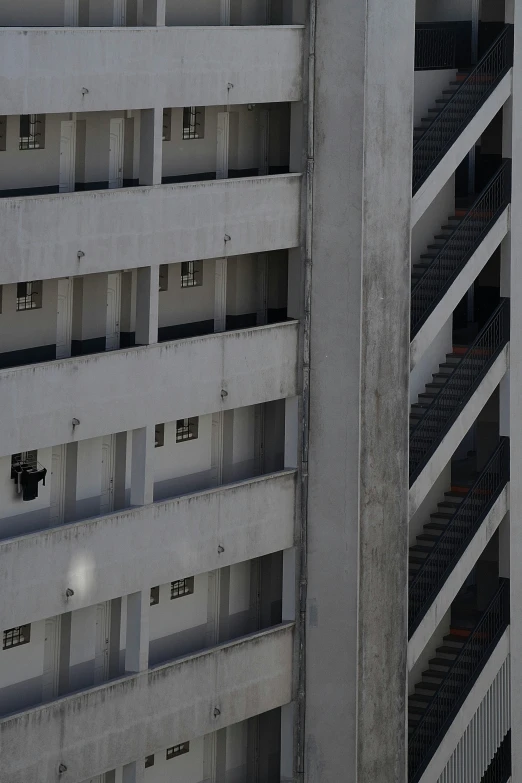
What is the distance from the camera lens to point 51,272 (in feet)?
87.1

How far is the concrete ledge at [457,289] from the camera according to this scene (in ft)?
107

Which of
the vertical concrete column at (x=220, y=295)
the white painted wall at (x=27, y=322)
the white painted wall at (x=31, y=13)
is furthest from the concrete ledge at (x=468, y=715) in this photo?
the white painted wall at (x=31, y=13)

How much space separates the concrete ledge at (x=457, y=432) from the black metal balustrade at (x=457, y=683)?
11.6ft

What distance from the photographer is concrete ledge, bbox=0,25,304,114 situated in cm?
2584

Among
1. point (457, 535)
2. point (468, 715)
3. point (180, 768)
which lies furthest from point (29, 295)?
point (468, 715)

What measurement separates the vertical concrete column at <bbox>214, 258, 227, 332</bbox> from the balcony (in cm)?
359

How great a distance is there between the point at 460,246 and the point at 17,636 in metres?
12.0

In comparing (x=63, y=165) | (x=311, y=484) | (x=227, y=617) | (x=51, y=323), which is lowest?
(x=227, y=617)

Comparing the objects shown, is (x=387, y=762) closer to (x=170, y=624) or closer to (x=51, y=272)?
(x=170, y=624)

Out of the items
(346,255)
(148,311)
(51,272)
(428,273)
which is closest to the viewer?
(51,272)

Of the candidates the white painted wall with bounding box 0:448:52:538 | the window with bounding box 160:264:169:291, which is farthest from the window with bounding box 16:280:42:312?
the window with bounding box 160:264:169:291

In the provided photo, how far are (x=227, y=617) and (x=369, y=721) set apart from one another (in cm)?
304

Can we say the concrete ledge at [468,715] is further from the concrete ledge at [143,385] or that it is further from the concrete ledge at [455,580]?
the concrete ledge at [143,385]

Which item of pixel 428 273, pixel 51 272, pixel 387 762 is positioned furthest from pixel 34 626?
pixel 428 273
